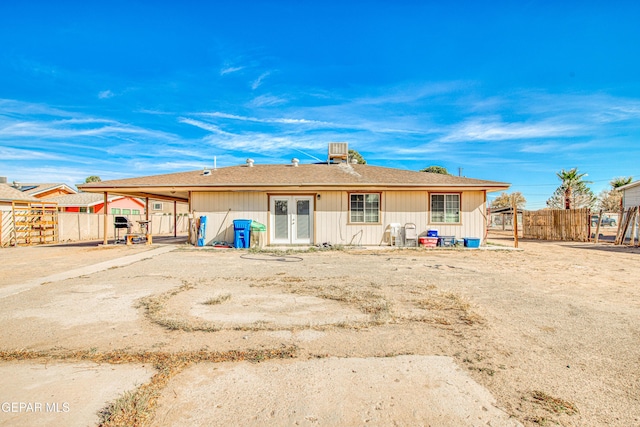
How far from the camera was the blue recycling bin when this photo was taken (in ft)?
42.6

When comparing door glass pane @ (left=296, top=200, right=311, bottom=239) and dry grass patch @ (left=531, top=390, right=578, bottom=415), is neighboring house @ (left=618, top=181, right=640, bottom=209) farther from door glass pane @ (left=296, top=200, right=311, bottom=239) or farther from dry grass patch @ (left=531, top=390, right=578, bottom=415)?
dry grass patch @ (left=531, top=390, right=578, bottom=415)

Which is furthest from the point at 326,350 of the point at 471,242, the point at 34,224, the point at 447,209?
the point at 34,224

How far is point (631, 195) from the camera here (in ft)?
63.2

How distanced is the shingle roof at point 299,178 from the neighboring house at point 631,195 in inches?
455

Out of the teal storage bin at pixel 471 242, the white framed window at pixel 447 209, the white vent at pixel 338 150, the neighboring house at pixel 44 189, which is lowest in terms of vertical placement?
the teal storage bin at pixel 471 242

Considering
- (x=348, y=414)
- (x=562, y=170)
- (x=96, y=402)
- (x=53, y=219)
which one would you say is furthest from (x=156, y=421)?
(x=562, y=170)

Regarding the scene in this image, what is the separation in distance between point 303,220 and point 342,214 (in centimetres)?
169

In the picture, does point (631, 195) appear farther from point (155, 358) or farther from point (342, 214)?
point (155, 358)

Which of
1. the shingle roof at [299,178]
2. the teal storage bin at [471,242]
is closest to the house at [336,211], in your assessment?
the shingle roof at [299,178]

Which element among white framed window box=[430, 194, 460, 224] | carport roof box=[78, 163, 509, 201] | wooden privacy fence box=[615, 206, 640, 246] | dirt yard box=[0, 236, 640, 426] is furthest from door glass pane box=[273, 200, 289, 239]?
wooden privacy fence box=[615, 206, 640, 246]

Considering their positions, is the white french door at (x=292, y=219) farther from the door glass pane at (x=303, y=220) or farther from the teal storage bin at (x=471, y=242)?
the teal storage bin at (x=471, y=242)

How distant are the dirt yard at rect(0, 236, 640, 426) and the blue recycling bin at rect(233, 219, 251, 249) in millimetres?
6158

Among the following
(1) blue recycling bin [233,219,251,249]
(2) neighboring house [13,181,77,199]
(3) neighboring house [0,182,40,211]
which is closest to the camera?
(1) blue recycling bin [233,219,251,249]

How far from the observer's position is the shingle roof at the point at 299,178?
1322 centimetres
